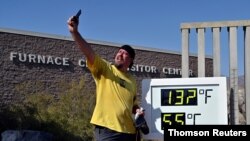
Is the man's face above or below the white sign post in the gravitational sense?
above

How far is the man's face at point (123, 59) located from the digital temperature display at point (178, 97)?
1797mm

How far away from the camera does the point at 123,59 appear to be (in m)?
5.23

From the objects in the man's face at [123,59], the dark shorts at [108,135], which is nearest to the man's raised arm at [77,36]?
the man's face at [123,59]

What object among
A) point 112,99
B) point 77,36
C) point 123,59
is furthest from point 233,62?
point 77,36

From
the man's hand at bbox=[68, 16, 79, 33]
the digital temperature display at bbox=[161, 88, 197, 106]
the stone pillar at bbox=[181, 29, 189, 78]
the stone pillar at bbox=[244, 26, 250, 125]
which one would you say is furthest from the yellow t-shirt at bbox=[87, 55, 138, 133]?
the stone pillar at bbox=[244, 26, 250, 125]

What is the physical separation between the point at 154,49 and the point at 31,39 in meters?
6.12

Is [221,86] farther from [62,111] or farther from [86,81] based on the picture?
[86,81]

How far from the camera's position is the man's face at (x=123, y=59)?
17.1ft

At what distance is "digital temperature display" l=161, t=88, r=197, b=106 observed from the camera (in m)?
6.95

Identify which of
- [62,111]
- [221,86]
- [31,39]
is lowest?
[62,111]

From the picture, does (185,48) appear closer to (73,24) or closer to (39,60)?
(73,24)

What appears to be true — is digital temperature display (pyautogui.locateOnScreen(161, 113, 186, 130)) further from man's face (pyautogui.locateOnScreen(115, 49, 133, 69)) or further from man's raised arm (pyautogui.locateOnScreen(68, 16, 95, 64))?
man's raised arm (pyautogui.locateOnScreen(68, 16, 95, 64))

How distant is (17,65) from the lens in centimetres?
1875

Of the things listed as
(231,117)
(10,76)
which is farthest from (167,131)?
(10,76)
